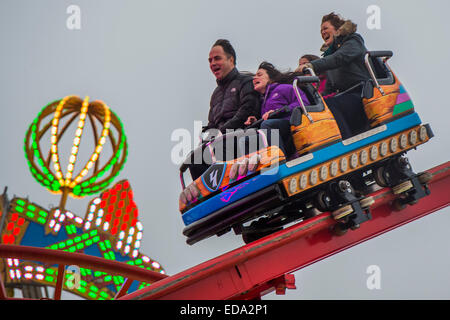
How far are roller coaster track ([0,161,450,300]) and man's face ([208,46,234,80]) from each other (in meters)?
1.69

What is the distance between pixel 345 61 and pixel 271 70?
2.11 feet

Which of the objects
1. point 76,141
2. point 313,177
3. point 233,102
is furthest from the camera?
point 76,141

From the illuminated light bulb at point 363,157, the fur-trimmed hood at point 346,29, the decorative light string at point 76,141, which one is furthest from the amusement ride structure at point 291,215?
the decorative light string at point 76,141

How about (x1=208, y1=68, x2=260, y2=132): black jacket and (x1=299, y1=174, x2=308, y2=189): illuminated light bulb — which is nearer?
(x1=299, y1=174, x2=308, y2=189): illuminated light bulb

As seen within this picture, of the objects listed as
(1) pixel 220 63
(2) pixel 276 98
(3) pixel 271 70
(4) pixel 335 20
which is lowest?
(2) pixel 276 98

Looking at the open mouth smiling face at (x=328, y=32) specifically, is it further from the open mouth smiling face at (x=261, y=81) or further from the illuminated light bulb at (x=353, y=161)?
the illuminated light bulb at (x=353, y=161)

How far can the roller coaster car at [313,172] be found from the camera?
4699 mm

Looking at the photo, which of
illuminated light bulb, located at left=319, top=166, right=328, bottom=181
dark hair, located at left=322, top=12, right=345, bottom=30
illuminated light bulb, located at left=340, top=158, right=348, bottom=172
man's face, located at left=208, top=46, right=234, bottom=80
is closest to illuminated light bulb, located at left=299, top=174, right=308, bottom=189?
illuminated light bulb, located at left=319, top=166, right=328, bottom=181

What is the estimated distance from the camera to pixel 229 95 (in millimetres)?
5562

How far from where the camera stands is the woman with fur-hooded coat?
17.6 feet

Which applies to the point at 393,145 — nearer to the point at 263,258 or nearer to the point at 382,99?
the point at 382,99

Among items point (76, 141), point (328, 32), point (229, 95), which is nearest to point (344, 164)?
point (229, 95)

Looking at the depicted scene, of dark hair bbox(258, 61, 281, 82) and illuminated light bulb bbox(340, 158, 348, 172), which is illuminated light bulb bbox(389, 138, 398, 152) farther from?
dark hair bbox(258, 61, 281, 82)

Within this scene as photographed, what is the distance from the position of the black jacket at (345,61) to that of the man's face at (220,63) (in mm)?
793
